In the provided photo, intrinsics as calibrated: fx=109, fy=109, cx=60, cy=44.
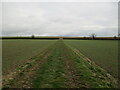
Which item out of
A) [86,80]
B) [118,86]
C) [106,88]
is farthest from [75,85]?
[118,86]

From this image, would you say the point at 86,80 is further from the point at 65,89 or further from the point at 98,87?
the point at 65,89

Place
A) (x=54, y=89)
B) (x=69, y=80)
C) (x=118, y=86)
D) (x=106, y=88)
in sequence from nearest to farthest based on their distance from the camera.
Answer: (x=54, y=89) → (x=106, y=88) → (x=118, y=86) → (x=69, y=80)

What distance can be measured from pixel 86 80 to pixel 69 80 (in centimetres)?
104

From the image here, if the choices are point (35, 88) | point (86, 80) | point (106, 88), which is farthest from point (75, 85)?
point (35, 88)

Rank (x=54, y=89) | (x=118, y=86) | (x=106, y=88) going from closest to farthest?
(x=54, y=89)
(x=106, y=88)
(x=118, y=86)

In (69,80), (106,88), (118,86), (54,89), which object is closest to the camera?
(54,89)

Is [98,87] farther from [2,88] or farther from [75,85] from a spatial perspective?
[2,88]

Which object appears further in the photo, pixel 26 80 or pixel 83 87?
pixel 26 80

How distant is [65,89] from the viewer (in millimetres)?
5434

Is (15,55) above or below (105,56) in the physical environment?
above

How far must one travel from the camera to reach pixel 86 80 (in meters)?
6.62

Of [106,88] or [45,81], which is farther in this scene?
[45,81]

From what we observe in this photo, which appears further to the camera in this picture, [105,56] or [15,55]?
[105,56]

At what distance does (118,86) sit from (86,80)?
1.77 m
